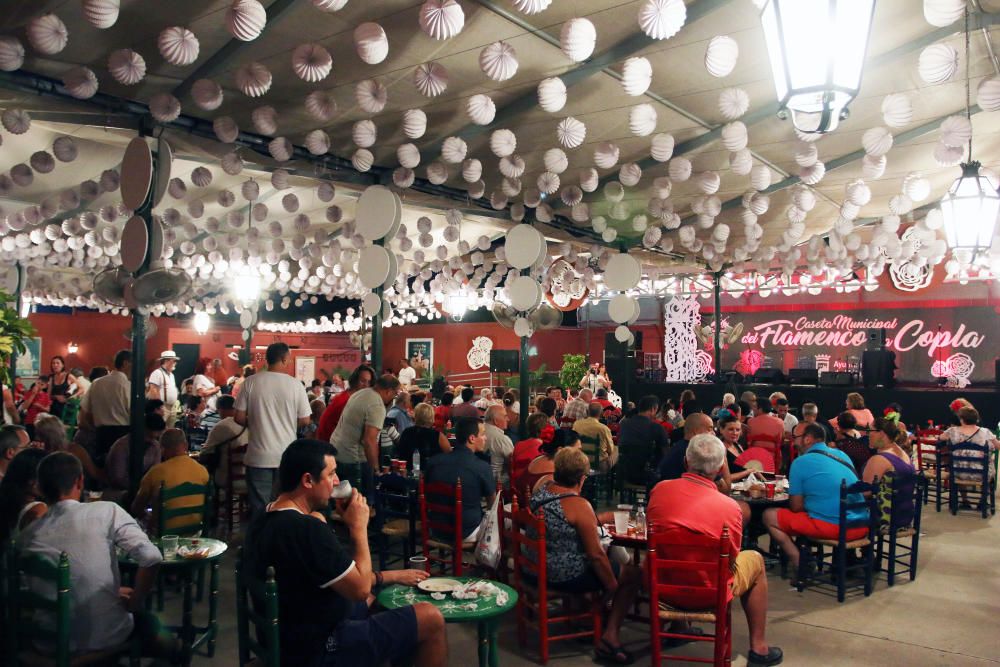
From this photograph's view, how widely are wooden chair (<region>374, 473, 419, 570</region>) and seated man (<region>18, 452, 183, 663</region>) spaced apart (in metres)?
2.17

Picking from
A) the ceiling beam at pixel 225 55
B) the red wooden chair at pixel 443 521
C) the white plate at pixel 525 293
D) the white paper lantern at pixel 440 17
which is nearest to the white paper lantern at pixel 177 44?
the ceiling beam at pixel 225 55

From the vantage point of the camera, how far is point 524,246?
7.81 metres

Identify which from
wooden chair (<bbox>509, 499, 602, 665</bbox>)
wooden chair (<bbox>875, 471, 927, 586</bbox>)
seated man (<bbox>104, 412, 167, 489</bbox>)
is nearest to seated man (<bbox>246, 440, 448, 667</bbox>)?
wooden chair (<bbox>509, 499, 602, 665</bbox>)

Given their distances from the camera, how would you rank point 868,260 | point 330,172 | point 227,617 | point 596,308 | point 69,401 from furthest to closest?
point 596,308
point 868,260
point 69,401
point 330,172
point 227,617

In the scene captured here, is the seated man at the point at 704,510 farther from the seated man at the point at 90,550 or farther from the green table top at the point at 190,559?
the seated man at the point at 90,550

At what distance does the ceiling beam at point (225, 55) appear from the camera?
4.18 metres

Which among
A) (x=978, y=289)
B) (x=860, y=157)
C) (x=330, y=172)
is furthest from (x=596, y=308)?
(x=330, y=172)

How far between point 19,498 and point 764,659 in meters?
3.58

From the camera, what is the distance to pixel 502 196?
7.38 m

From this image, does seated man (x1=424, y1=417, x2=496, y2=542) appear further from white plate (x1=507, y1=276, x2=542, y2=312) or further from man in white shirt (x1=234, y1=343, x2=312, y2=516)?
white plate (x1=507, y1=276, x2=542, y2=312)

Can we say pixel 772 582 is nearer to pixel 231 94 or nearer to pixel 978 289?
pixel 231 94

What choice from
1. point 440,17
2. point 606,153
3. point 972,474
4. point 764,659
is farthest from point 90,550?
point 972,474

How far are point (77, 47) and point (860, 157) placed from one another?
7.21 m

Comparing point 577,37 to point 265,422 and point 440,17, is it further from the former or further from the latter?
point 265,422
